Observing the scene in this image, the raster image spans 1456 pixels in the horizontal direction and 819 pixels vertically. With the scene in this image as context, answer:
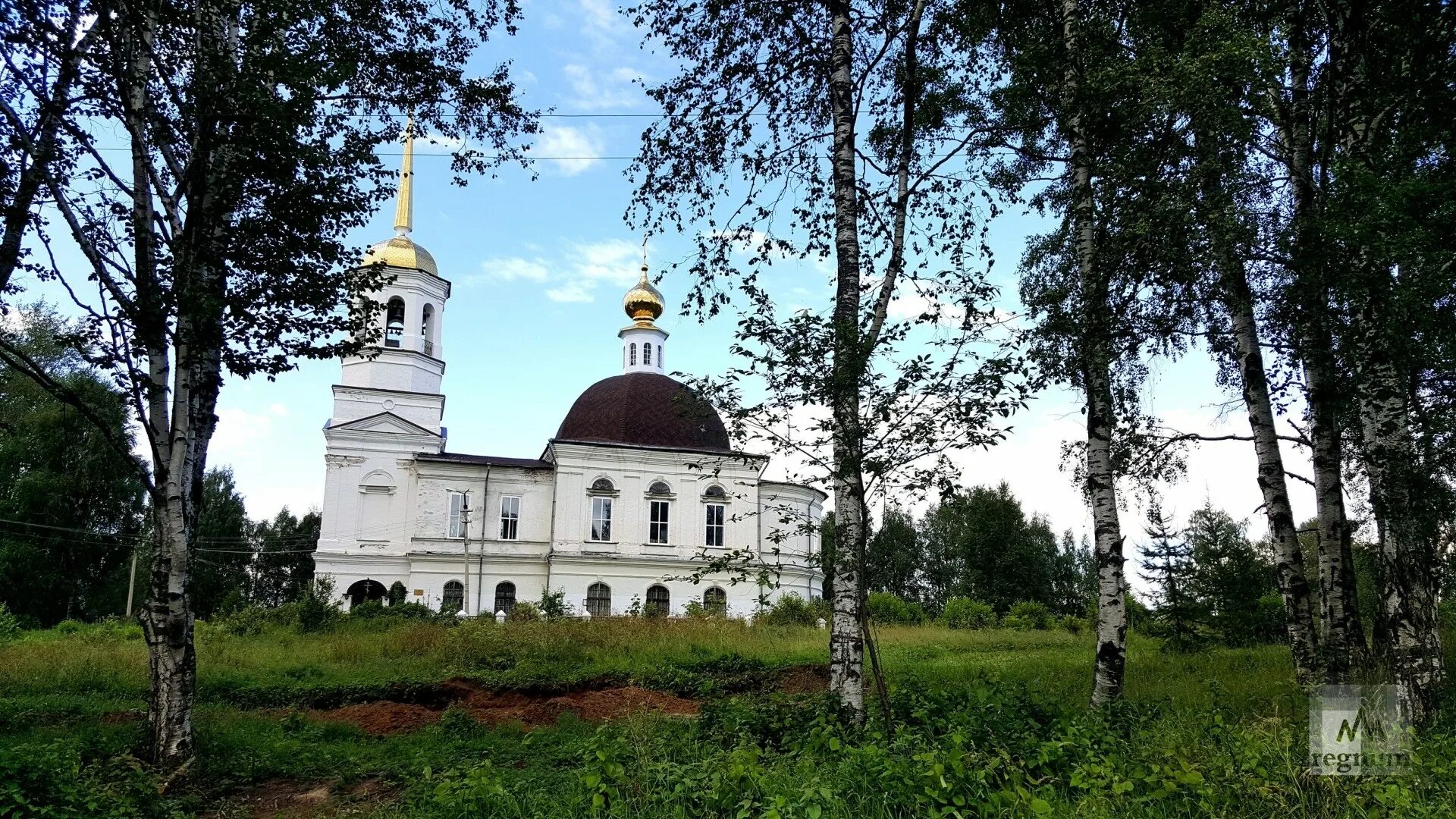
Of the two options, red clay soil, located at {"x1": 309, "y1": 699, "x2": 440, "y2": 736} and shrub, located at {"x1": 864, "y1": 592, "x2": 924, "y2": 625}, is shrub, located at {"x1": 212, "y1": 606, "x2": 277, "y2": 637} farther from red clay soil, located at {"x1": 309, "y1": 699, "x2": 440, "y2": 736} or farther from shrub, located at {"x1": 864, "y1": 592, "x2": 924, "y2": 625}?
Result: shrub, located at {"x1": 864, "y1": 592, "x2": 924, "y2": 625}

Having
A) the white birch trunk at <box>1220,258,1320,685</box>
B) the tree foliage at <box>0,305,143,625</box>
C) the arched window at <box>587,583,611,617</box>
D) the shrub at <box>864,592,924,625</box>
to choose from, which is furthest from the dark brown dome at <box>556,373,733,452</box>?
the white birch trunk at <box>1220,258,1320,685</box>

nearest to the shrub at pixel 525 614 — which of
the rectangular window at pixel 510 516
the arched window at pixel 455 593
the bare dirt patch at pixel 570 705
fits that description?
the arched window at pixel 455 593

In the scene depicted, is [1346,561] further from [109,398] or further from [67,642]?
[109,398]

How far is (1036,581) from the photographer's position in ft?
153

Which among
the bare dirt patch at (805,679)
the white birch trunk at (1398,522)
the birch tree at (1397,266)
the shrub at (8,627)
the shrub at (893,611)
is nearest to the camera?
the birch tree at (1397,266)

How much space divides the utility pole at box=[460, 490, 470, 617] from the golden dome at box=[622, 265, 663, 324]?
38.8ft

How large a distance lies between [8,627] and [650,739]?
2218 centimetres

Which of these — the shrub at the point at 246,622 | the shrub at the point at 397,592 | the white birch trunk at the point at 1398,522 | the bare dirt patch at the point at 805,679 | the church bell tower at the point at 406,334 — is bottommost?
the bare dirt patch at the point at 805,679

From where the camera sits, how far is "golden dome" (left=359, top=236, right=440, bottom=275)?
33.6 meters

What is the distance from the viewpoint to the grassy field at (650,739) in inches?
198

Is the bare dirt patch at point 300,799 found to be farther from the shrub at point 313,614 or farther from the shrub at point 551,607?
the shrub at point 551,607

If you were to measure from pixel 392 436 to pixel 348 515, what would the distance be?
322 cm

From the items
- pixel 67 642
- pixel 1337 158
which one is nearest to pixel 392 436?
pixel 67 642

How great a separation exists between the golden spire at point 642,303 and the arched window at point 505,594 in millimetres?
13505
